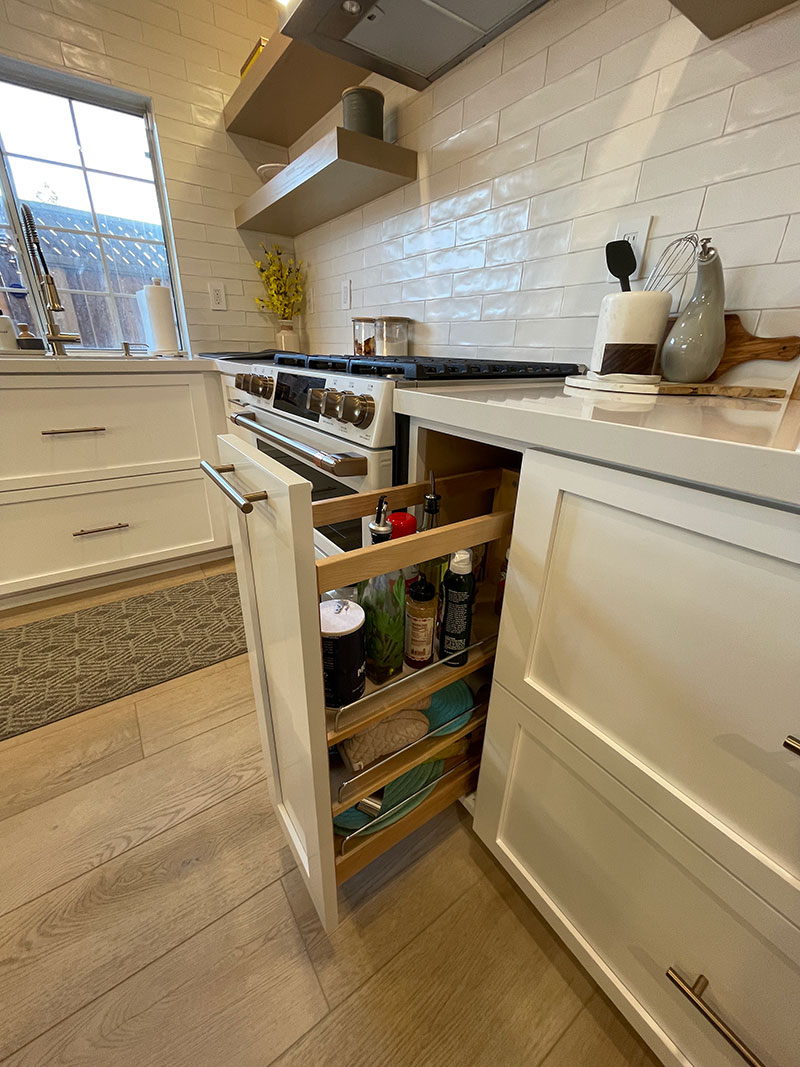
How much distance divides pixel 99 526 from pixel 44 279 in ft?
3.19

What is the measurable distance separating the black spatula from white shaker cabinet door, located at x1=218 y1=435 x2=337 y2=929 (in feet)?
2.95

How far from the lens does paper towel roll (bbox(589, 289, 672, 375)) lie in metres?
0.83

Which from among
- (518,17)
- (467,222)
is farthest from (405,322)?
(518,17)

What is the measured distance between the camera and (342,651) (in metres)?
0.64

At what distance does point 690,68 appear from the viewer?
818 mm

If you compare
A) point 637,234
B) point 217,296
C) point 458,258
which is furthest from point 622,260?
point 217,296

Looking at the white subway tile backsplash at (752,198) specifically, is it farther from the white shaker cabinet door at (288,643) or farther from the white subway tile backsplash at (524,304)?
the white shaker cabinet door at (288,643)

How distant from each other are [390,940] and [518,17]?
81.6 inches

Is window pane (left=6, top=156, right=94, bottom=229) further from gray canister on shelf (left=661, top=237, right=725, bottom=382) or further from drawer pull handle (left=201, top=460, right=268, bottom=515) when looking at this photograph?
gray canister on shelf (left=661, top=237, right=725, bottom=382)

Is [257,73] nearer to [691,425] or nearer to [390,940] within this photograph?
[691,425]

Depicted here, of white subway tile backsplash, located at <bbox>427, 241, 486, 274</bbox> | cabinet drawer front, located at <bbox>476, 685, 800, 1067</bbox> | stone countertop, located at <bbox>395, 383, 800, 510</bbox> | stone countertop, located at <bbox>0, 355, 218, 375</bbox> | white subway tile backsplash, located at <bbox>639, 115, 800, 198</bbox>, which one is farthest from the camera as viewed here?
stone countertop, located at <bbox>0, 355, 218, 375</bbox>

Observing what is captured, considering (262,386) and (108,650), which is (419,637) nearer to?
(262,386)

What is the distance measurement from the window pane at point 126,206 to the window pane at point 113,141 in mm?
44

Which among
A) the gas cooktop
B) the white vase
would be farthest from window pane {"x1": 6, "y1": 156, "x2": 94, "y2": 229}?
the gas cooktop
